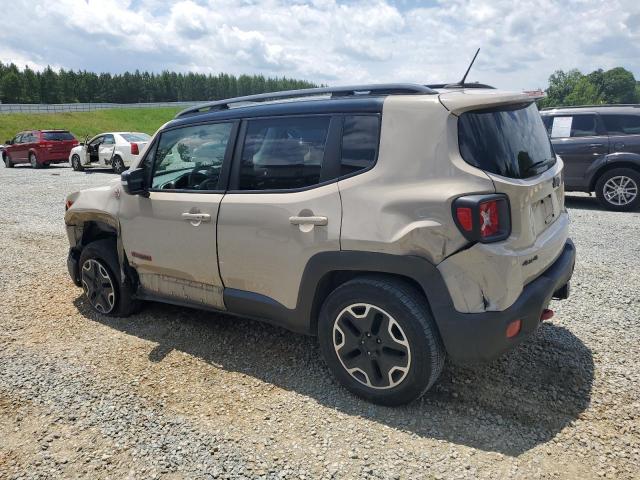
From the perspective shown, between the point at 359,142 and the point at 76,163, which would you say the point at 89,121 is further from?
the point at 359,142

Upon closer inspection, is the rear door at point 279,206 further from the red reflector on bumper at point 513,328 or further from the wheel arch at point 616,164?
the wheel arch at point 616,164

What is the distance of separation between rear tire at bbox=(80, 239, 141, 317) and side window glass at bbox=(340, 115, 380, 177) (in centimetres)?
237

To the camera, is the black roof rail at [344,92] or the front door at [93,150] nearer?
the black roof rail at [344,92]

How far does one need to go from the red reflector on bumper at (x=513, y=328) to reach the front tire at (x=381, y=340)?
372 mm

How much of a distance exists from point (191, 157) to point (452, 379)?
8.08 feet

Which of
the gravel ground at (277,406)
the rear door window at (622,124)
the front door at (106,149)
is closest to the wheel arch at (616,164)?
the rear door window at (622,124)

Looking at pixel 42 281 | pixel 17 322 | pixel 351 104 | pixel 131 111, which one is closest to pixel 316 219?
pixel 351 104

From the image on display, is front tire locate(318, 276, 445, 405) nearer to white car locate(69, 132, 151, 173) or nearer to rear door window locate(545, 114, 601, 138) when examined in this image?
rear door window locate(545, 114, 601, 138)

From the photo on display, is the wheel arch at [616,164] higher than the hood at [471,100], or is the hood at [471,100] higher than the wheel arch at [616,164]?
the hood at [471,100]

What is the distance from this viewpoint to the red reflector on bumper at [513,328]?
2.63 metres

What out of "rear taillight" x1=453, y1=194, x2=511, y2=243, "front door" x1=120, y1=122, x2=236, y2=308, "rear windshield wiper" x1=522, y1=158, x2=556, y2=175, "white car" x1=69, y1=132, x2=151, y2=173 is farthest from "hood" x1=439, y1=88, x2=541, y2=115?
"white car" x1=69, y1=132, x2=151, y2=173

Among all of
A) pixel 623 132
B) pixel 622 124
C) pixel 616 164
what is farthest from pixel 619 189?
pixel 622 124

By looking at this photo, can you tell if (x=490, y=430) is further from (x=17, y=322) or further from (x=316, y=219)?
(x=17, y=322)

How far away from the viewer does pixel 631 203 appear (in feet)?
28.8
